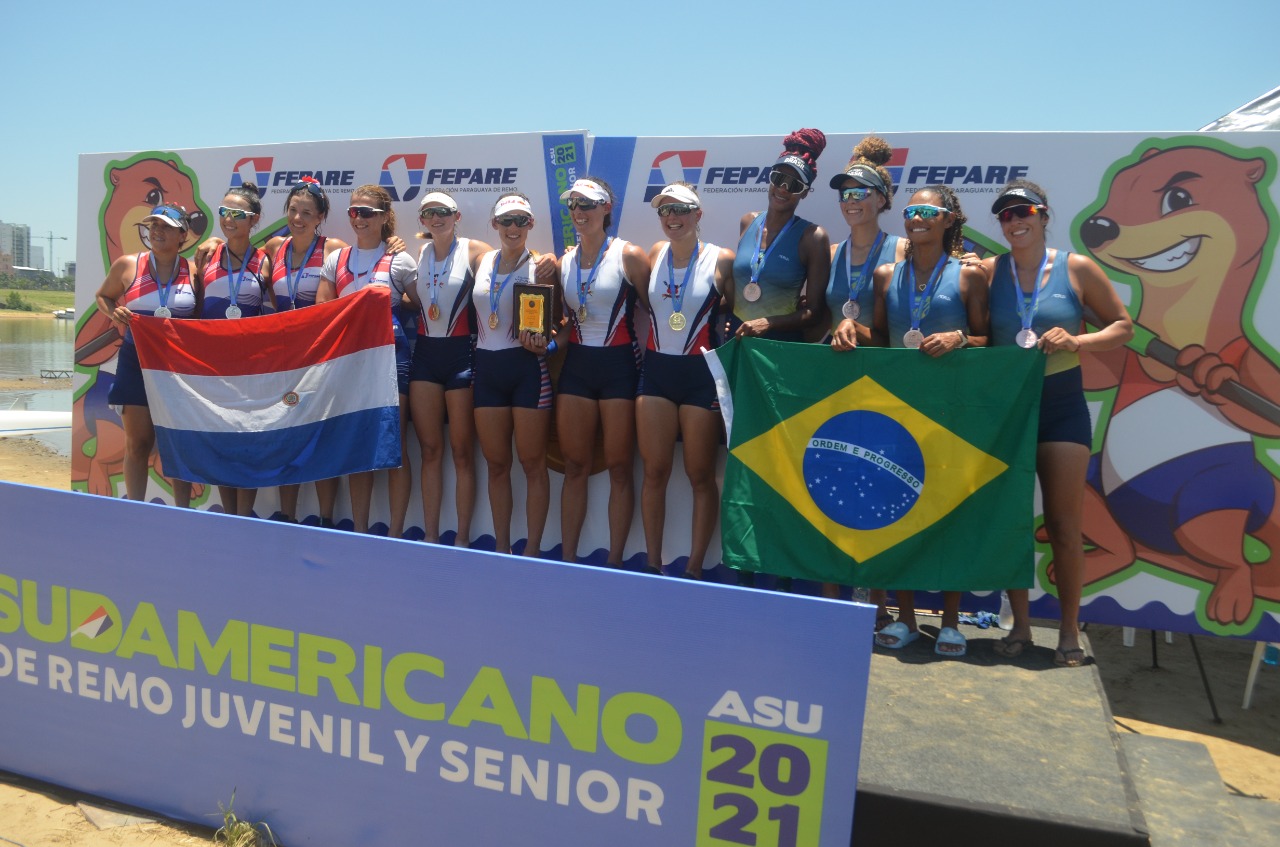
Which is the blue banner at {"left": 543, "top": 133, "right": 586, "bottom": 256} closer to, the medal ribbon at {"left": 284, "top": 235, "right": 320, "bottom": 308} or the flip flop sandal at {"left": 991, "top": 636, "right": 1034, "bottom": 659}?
the medal ribbon at {"left": 284, "top": 235, "right": 320, "bottom": 308}

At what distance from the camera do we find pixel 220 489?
6.38 m

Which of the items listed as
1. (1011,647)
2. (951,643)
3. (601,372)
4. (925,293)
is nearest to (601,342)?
(601,372)

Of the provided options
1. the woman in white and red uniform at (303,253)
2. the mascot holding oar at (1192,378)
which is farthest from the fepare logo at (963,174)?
the woman in white and red uniform at (303,253)

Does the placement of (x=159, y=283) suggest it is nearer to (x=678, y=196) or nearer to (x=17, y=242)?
(x=678, y=196)

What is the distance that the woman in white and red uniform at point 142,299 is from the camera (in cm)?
601

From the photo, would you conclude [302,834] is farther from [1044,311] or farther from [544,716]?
[1044,311]

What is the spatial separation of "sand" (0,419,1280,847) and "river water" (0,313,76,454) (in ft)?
25.0

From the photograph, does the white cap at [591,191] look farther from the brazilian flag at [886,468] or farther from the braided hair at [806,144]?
the brazilian flag at [886,468]

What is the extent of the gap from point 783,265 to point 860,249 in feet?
1.25

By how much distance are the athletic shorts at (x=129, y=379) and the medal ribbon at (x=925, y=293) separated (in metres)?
4.62

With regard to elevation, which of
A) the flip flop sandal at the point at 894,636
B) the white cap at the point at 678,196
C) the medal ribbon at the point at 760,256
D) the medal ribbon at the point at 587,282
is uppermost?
the white cap at the point at 678,196

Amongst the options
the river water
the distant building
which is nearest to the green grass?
the river water

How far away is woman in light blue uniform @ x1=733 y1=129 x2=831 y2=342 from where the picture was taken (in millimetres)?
4832

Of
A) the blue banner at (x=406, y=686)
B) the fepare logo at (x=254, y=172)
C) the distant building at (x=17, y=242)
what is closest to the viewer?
the blue banner at (x=406, y=686)
